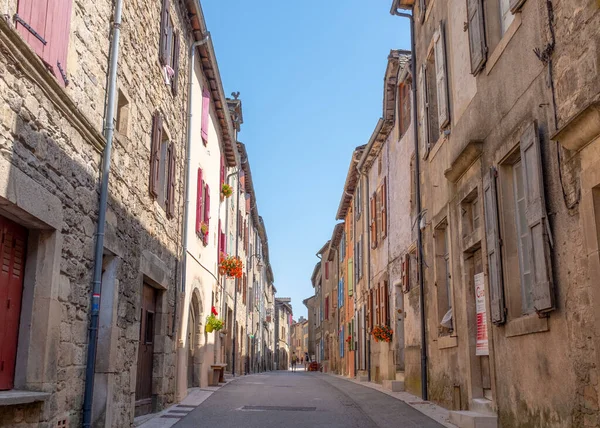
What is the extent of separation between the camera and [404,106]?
1517cm

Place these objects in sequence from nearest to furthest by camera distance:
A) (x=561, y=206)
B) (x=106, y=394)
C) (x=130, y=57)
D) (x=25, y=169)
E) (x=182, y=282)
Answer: (x=25, y=169) < (x=561, y=206) < (x=106, y=394) < (x=130, y=57) < (x=182, y=282)

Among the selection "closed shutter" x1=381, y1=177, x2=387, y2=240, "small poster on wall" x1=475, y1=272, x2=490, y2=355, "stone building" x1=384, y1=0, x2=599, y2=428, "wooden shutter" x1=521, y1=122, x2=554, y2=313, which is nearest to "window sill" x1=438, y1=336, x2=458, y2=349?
"stone building" x1=384, y1=0, x2=599, y2=428

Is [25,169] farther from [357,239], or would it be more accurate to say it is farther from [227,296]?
[357,239]

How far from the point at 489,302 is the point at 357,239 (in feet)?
52.8

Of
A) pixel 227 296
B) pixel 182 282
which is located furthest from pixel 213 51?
pixel 227 296

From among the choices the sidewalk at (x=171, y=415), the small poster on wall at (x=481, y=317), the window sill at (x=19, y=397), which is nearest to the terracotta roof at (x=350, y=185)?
the sidewalk at (x=171, y=415)

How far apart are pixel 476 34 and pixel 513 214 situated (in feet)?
7.97

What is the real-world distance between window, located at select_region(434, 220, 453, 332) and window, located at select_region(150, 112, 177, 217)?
4.38 m

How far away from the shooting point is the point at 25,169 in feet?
17.1

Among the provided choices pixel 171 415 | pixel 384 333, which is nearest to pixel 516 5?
pixel 171 415

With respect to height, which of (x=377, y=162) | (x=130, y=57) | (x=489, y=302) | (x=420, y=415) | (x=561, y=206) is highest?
(x=377, y=162)

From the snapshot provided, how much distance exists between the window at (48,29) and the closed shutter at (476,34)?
15.3ft

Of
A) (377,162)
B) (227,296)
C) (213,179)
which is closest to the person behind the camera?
(213,179)

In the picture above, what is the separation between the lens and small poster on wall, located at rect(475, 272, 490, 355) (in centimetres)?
839
